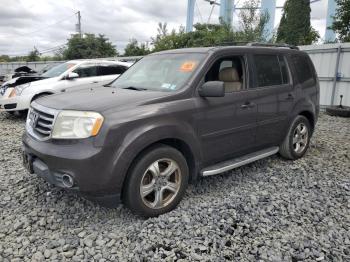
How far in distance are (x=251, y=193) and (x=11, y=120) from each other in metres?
7.76

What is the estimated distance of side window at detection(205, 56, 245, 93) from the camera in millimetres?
4105

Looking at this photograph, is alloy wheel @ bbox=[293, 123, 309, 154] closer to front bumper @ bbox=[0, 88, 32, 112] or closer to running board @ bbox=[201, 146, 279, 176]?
running board @ bbox=[201, 146, 279, 176]

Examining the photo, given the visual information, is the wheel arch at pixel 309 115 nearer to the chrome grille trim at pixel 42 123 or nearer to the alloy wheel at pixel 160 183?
the alloy wheel at pixel 160 183

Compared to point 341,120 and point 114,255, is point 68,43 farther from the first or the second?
point 114,255

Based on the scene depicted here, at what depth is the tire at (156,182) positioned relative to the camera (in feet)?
10.4

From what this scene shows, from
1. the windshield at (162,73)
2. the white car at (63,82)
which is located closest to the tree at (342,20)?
the white car at (63,82)

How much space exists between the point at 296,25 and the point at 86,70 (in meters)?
18.0

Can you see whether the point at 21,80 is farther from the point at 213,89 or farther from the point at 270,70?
the point at 213,89

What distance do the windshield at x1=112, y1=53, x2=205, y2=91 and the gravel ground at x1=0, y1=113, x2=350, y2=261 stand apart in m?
1.38

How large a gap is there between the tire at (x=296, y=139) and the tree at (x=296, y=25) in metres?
18.8

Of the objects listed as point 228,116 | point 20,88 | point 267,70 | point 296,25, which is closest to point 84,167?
point 228,116

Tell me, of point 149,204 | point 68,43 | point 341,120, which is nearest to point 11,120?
point 149,204

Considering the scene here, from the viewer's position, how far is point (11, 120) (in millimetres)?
9250

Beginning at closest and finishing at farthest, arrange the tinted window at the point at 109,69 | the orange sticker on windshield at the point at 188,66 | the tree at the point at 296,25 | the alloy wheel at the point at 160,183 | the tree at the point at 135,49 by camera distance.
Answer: the alloy wheel at the point at 160,183, the orange sticker on windshield at the point at 188,66, the tinted window at the point at 109,69, the tree at the point at 296,25, the tree at the point at 135,49
